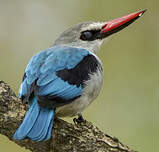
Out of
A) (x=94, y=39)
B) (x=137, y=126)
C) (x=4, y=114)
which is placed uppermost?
(x=94, y=39)

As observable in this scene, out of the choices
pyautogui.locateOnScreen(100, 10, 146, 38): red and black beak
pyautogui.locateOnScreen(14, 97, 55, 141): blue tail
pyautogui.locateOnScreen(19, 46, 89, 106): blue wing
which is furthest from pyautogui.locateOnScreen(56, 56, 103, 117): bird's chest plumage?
pyautogui.locateOnScreen(100, 10, 146, 38): red and black beak

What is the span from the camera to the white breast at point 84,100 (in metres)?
4.86

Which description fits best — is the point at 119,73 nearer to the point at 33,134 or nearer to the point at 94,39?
the point at 94,39

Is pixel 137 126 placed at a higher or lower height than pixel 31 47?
lower

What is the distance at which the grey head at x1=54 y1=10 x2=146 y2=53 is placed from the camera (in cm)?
605

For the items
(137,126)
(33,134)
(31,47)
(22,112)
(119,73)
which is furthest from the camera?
(31,47)

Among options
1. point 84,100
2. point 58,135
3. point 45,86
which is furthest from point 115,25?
point 58,135

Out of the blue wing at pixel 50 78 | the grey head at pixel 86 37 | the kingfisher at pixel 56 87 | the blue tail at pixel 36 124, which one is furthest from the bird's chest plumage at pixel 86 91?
the grey head at pixel 86 37

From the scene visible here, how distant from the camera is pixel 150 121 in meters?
7.33

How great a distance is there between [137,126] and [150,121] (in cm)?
27

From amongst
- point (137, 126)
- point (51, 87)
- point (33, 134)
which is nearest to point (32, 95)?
point (51, 87)

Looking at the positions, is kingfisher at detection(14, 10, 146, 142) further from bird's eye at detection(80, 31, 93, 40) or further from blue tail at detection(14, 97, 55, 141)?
bird's eye at detection(80, 31, 93, 40)

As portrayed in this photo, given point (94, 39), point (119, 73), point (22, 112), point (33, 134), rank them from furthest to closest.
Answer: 1. point (119, 73)
2. point (94, 39)
3. point (22, 112)
4. point (33, 134)

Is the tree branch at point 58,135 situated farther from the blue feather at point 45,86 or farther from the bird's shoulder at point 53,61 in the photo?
the bird's shoulder at point 53,61
